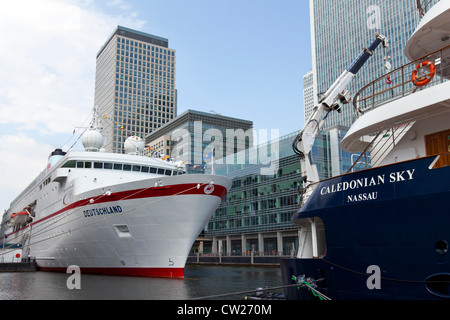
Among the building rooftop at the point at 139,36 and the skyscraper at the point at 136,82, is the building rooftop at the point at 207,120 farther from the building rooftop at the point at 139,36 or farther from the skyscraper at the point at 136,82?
the building rooftop at the point at 139,36

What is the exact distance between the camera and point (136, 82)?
158 metres

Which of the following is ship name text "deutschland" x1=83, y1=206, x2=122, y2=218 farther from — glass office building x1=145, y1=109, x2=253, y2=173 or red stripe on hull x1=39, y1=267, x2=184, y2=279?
glass office building x1=145, y1=109, x2=253, y2=173

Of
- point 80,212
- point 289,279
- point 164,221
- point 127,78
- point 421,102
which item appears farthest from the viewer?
point 127,78

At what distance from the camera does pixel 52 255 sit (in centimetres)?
3148

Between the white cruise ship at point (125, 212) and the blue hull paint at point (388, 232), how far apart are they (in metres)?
12.8

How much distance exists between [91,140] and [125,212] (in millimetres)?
10862

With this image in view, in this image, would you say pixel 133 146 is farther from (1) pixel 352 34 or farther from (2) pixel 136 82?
(2) pixel 136 82

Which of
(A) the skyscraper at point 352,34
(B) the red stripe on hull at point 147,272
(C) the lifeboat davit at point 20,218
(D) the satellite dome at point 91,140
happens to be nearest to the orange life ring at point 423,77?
(B) the red stripe on hull at point 147,272

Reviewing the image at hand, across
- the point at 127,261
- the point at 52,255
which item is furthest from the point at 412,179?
the point at 52,255

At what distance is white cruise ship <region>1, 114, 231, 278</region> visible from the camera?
23.5 metres

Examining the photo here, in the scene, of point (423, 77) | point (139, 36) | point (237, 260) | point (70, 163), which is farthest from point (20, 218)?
point (139, 36)

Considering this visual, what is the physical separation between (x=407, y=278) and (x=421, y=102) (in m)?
4.30

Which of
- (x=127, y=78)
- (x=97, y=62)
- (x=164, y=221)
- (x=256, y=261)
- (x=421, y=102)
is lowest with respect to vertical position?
(x=256, y=261)
